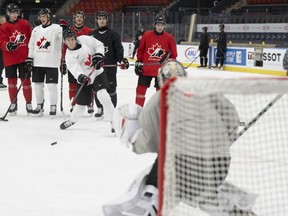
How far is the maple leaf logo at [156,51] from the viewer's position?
208 inches

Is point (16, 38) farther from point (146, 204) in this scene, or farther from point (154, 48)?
point (146, 204)

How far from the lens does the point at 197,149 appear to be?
85.1 inches

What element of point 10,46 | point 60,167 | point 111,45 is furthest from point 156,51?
point 60,167

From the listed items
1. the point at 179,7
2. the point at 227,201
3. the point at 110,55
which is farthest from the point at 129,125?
the point at 179,7

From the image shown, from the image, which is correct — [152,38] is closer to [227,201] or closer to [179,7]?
[227,201]

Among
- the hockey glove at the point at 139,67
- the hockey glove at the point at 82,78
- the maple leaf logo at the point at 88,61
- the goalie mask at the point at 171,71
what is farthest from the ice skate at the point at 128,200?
the hockey glove at the point at 139,67

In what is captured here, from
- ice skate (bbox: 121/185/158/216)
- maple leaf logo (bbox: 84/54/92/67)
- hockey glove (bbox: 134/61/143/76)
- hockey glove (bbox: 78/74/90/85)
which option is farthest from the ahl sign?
ice skate (bbox: 121/185/158/216)

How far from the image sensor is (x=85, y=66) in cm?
498

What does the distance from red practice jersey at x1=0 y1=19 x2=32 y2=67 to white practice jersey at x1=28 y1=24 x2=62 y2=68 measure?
0.66ft

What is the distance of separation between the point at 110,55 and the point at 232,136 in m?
3.47

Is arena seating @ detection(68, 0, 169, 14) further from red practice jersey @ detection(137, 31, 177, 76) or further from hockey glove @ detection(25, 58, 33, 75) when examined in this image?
red practice jersey @ detection(137, 31, 177, 76)

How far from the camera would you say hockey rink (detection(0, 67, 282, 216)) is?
2.96 metres

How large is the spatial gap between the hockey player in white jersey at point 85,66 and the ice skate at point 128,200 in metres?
2.41

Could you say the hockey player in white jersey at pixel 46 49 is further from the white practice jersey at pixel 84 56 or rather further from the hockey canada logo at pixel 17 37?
the white practice jersey at pixel 84 56
